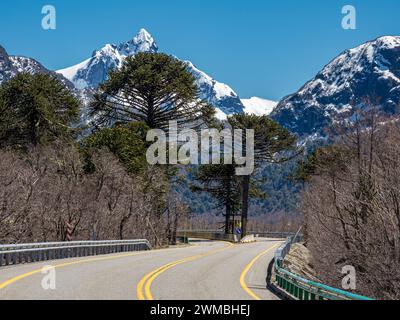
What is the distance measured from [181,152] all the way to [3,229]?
73.8 feet

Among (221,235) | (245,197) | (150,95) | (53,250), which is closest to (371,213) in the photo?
(53,250)

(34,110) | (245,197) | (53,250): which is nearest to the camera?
(53,250)

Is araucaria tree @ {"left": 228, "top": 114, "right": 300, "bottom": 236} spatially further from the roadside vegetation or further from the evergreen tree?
the roadside vegetation

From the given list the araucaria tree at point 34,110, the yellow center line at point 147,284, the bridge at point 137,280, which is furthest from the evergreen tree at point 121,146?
the yellow center line at point 147,284

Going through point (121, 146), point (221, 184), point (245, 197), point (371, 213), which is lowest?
point (371, 213)

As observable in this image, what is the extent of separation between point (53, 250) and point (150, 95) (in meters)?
29.9

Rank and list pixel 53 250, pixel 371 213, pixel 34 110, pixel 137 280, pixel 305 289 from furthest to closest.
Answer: pixel 34 110
pixel 53 250
pixel 371 213
pixel 137 280
pixel 305 289

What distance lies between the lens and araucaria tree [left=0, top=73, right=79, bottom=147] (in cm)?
4666

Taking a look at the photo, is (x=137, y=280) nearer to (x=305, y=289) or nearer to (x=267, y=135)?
(x=305, y=289)

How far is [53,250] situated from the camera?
27750mm

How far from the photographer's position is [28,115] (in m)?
47.4
